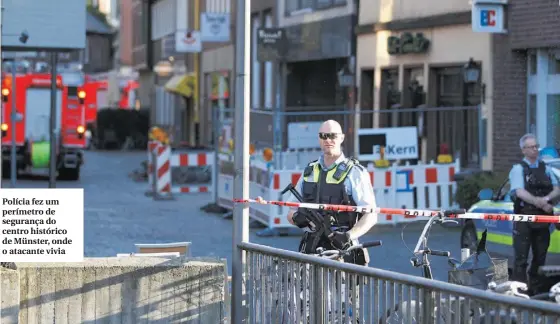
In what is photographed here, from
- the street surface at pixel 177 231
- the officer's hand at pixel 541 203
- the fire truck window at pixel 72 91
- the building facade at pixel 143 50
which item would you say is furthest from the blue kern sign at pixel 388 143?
the building facade at pixel 143 50

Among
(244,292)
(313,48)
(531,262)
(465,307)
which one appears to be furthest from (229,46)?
(465,307)

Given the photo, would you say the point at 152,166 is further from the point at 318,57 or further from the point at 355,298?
Result: the point at 355,298

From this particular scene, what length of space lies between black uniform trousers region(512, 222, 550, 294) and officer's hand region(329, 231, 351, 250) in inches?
164

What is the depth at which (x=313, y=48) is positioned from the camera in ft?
98.6

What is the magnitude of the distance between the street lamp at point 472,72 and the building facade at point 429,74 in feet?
0.06

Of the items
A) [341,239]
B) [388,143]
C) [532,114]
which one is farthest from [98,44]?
[341,239]

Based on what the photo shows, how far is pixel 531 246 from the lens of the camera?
12391 millimetres

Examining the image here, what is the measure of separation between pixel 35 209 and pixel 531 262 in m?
5.92

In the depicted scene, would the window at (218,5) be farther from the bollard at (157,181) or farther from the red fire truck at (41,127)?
the bollard at (157,181)

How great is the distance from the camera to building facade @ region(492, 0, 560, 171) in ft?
64.2

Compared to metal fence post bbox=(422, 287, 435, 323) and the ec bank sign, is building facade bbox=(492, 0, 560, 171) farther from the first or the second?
metal fence post bbox=(422, 287, 435, 323)

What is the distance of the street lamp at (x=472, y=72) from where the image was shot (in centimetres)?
2183

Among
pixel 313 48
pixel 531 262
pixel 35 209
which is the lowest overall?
pixel 531 262

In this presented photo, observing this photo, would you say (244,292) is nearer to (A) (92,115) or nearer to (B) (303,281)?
(B) (303,281)
